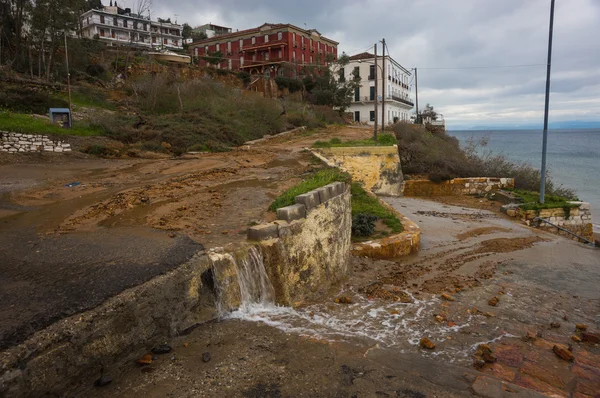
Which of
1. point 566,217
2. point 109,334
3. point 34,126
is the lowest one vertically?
point 566,217

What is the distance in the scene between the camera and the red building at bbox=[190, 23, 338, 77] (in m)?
47.2

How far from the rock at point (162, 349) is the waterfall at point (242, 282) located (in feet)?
2.70

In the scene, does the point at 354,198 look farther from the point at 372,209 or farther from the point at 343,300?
the point at 343,300

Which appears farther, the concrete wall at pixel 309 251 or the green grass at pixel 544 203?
the green grass at pixel 544 203

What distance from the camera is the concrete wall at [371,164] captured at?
56.5 feet

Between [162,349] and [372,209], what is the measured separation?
331 inches

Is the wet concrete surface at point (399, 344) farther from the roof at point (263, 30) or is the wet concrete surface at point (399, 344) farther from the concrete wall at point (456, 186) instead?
the roof at point (263, 30)

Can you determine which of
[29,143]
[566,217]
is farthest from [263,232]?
[566,217]

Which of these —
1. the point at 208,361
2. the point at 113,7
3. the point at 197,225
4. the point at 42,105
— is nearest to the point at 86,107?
the point at 42,105

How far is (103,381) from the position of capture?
3.27 m

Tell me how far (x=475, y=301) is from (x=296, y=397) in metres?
4.42

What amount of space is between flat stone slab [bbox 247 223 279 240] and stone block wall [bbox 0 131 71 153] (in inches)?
477

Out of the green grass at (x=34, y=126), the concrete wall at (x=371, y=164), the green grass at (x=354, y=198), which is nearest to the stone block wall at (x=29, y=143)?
the green grass at (x=34, y=126)

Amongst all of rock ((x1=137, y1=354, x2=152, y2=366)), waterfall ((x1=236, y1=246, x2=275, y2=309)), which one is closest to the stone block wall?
waterfall ((x1=236, y1=246, x2=275, y2=309))
